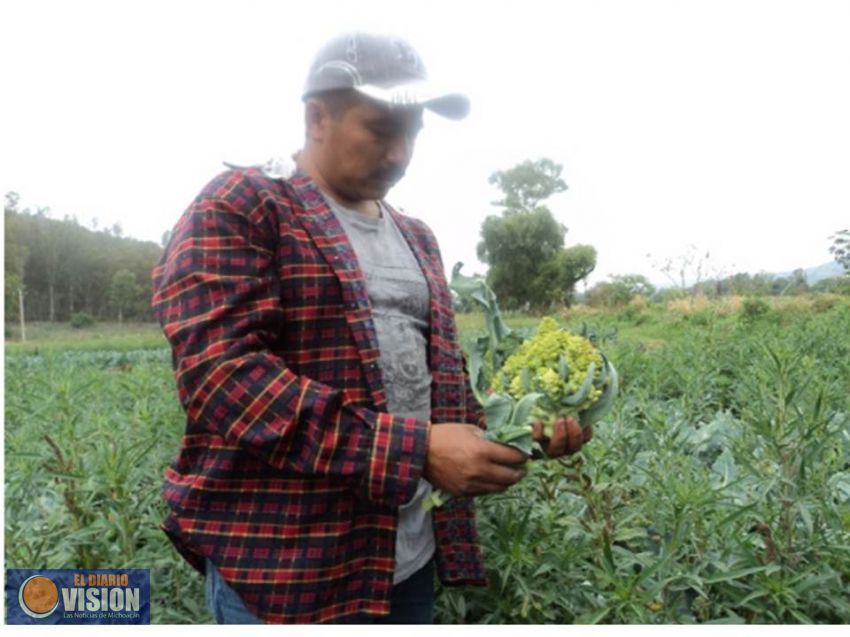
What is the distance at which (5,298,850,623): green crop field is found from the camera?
1.03m

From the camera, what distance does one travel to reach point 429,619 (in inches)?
43.6

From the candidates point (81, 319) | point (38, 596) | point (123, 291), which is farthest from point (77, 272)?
point (38, 596)

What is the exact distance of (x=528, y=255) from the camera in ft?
5.73

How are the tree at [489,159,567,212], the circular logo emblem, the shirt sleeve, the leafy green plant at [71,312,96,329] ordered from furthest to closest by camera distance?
the leafy green plant at [71,312,96,329]
the tree at [489,159,567,212]
the circular logo emblem
the shirt sleeve

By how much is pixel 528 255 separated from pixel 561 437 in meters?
0.94

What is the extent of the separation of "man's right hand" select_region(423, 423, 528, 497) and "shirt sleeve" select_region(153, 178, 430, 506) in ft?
0.06

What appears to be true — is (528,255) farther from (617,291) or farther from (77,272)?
(77,272)

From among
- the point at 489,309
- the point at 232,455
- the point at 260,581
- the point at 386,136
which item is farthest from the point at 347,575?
the point at 386,136

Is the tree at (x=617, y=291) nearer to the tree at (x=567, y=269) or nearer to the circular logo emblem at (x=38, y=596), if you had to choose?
the tree at (x=567, y=269)

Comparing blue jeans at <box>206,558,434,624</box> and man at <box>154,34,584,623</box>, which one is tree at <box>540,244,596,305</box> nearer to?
man at <box>154,34,584,623</box>

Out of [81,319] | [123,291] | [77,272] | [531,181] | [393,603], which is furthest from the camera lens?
[77,272]

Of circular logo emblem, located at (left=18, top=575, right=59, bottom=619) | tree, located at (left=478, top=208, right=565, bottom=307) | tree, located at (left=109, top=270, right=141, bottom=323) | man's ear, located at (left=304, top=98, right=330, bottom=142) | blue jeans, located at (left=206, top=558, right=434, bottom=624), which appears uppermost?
man's ear, located at (left=304, top=98, right=330, bottom=142)

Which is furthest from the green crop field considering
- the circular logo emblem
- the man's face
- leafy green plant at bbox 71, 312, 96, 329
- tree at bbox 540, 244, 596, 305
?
leafy green plant at bbox 71, 312, 96, 329

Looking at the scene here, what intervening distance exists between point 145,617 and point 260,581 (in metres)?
0.45
